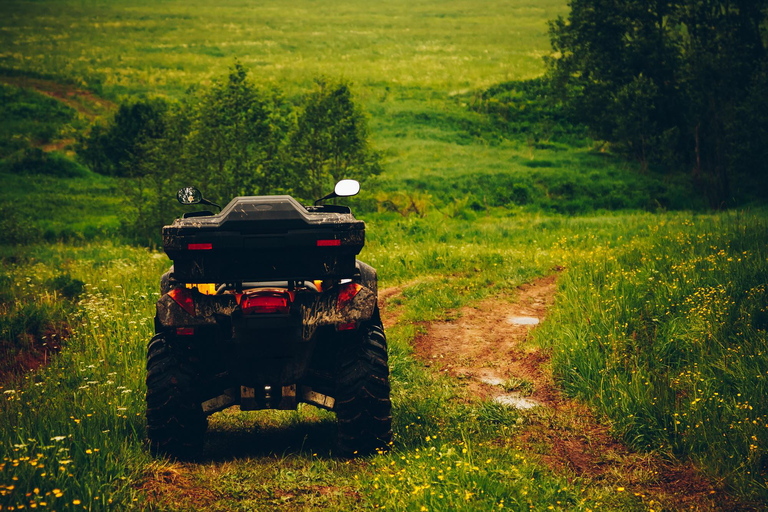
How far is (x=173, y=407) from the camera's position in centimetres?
497

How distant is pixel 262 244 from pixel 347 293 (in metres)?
0.80

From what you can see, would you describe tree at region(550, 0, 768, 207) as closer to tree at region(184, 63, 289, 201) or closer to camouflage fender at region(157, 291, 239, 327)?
tree at region(184, 63, 289, 201)

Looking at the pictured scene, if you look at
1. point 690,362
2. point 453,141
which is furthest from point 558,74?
point 690,362

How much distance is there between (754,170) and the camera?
25.0 meters

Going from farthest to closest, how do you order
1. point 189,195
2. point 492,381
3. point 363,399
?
1. point 492,381
2. point 189,195
3. point 363,399

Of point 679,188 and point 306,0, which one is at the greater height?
point 306,0

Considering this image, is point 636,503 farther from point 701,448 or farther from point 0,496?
point 0,496

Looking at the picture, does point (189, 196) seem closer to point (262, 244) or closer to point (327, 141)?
point (262, 244)

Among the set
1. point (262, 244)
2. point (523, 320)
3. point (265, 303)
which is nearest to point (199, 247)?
point (262, 244)

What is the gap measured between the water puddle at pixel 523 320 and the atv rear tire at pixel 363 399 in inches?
181

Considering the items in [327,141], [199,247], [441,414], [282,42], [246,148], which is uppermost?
[282,42]

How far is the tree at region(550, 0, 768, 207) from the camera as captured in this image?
2583 centimetres

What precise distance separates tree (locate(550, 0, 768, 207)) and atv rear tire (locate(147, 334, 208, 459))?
25.3 metres

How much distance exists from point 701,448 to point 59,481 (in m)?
4.66
